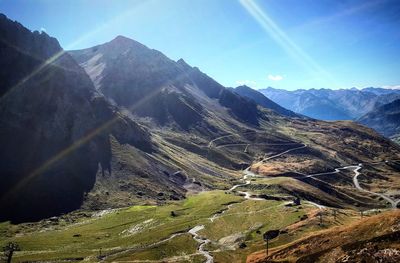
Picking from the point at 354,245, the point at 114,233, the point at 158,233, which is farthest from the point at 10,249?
the point at 354,245

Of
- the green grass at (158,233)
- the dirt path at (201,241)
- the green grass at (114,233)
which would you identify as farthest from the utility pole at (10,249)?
the dirt path at (201,241)

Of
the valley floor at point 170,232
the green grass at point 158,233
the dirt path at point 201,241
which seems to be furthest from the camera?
the green grass at point 158,233

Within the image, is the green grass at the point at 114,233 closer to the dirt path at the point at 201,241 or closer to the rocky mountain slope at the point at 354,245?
the dirt path at the point at 201,241

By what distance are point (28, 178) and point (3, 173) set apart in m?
11.3

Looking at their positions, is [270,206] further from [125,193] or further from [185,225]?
[125,193]

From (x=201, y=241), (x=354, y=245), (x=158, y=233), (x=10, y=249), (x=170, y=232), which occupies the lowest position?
(x=201, y=241)

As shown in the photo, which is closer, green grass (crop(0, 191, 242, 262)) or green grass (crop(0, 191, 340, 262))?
green grass (crop(0, 191, 340, 262))

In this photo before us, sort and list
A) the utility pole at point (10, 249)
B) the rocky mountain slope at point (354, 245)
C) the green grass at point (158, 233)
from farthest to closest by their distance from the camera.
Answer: the green grass at point (158, 233), the utility pole at point (10, 249), the rocky mountain slope at point (354, 245)

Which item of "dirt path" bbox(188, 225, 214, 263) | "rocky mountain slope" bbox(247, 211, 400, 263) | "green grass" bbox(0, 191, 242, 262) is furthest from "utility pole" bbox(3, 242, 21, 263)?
"rocky mountain slope" bbox(247, 211, 400, 263)

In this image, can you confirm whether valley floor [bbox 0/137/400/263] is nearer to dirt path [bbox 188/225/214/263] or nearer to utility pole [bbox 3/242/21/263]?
dirt path [bbox 188/225/214/263]

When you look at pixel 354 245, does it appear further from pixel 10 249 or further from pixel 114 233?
pixel 114 233

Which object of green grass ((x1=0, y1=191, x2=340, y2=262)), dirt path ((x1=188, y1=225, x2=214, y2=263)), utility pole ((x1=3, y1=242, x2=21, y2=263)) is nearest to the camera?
utility pole ((x1=3, y1=242, x2=21, y2=263))

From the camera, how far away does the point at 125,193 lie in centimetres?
19488

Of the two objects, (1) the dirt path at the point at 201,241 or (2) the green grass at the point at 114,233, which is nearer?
(1) the dirt path at the point at 201,241
